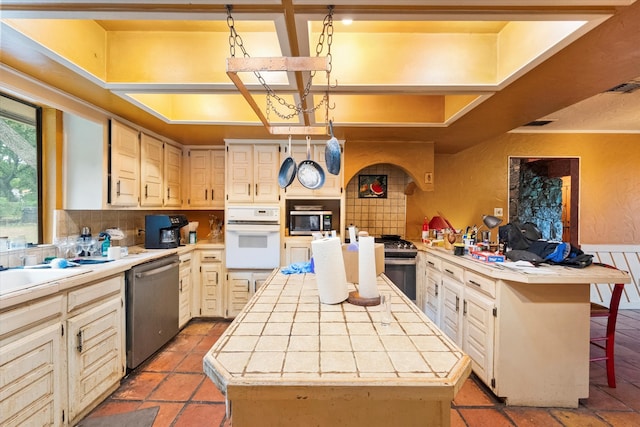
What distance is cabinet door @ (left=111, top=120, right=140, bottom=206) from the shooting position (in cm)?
258

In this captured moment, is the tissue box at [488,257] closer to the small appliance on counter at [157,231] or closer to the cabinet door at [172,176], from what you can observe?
the small appliance on counter at [157,231]

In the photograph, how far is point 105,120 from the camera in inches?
99.1

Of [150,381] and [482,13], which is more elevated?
[482,13]

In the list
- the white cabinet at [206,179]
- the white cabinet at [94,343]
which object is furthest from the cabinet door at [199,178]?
the white cabinet at [94,343]

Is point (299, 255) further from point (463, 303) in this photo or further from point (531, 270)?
point (531, 270)

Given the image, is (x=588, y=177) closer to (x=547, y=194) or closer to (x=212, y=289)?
(x=547, y=194)

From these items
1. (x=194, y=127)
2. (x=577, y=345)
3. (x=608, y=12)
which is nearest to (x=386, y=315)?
(x=608, y=12)

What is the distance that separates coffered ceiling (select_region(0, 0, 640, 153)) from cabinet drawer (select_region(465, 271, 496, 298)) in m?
1.29

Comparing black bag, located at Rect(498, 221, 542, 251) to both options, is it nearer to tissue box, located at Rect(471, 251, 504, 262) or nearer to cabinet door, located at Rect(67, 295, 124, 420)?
tissue box, located at Rect(471, 251, 504, 262)

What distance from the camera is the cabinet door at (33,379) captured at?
1397 millimetres

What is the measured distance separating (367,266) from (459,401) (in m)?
1.48

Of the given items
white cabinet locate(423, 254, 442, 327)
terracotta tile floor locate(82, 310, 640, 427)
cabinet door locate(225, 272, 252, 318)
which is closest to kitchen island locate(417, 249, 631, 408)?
terracotta tile floor locate(82, 310, 640, 427)

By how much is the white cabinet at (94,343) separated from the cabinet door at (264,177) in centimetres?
166

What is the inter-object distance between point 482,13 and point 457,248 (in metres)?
1.91
